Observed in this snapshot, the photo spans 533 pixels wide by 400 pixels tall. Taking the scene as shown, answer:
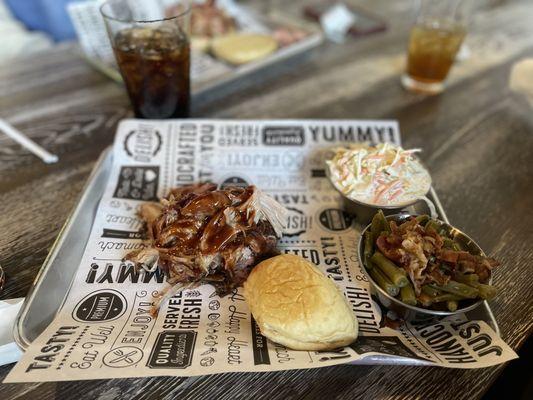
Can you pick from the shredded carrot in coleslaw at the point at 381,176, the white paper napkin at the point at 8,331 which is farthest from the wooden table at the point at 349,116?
the shredded carrot in coleslaw at the point at 381,176

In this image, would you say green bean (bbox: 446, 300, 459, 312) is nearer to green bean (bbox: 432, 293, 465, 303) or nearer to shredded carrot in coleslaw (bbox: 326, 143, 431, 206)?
green bean (bbox: 432, 293, 465, 303)

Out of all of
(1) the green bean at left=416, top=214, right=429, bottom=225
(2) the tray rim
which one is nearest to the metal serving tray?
(2) the tray rim

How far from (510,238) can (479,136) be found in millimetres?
867

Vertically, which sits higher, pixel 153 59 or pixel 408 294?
pixel 153 59

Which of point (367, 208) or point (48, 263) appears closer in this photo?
point (48, 263)

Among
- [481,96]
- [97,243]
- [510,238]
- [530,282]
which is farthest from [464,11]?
[97,243]

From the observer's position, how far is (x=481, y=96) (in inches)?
110

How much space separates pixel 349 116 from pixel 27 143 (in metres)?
1.86

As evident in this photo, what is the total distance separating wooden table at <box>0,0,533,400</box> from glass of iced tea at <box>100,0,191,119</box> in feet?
1.10

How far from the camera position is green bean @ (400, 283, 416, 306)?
1344mm

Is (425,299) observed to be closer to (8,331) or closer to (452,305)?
(452,305)

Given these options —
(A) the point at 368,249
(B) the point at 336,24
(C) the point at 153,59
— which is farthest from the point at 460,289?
(B) the point at 336,24

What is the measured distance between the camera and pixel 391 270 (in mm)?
1383

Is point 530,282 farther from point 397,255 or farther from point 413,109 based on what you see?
point 413,109
